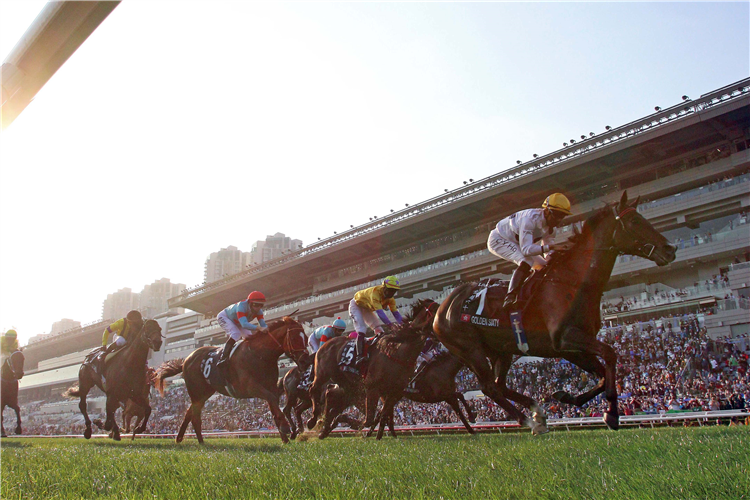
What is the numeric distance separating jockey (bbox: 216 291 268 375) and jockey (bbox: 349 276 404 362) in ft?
5.73

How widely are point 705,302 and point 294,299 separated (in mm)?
40275

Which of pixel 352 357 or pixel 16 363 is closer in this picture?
pixel 352 357

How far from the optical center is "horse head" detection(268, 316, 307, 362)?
936cm

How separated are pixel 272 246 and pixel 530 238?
361 feet

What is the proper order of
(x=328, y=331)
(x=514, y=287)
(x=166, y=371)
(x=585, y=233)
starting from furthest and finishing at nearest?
(x=328, y=331) → (x=166, y=371) → (x=514, y=287) → (x=585, y=233)

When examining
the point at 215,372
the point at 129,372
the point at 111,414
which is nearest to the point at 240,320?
the point at 215,372

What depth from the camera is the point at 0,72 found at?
3.38 m

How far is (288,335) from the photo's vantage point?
947 cm

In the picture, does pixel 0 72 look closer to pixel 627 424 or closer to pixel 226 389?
pixel 226 389

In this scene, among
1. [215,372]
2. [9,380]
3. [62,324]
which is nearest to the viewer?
[215,372]

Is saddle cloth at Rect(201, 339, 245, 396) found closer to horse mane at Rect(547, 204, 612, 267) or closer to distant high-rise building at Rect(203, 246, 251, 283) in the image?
horse mane at Rect(547, 204, 612, 267)

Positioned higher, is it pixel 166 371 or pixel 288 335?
pixel 288 335

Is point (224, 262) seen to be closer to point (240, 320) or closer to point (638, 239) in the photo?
point (240, 320)

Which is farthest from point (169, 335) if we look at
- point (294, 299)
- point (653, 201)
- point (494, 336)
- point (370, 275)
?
point (494, 336)
